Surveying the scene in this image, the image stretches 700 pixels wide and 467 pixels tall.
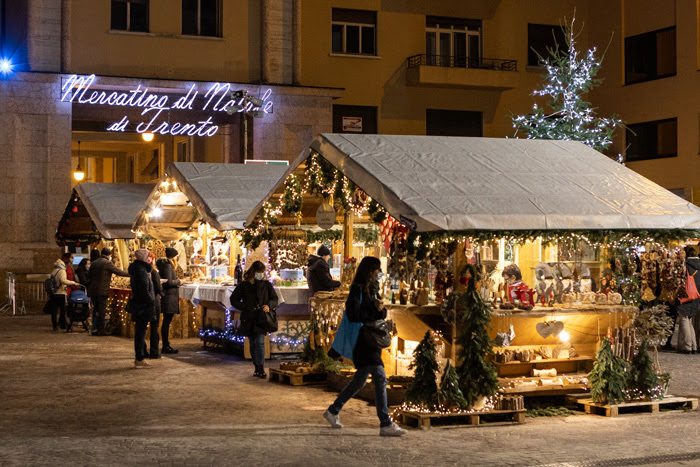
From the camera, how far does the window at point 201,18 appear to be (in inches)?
1208

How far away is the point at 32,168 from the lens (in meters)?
28.2

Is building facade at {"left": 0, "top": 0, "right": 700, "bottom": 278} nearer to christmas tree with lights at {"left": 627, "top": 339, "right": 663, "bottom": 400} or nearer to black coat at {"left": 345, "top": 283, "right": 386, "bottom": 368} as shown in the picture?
christmas tree with lights at {"left": 627, "top": 339, "right": 663, "bottom": 400}

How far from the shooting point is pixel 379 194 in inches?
433

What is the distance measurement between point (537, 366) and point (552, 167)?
240 cm

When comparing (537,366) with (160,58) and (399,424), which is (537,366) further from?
(160,58)

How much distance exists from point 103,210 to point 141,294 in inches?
304

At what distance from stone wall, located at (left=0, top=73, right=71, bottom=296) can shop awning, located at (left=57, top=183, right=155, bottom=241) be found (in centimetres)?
214

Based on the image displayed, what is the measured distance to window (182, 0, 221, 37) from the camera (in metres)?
30.7

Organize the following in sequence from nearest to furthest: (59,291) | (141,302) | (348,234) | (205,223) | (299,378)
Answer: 1. (299,378)
2. (348,234)
3. (141,302)
4. (205,223)
5. (59,291)

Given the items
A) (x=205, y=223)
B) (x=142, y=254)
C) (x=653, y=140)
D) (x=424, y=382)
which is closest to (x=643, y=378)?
(x=424, y=382)

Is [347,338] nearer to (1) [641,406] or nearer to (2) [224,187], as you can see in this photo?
(1) [641,406]

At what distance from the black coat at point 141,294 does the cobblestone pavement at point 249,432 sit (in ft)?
4.50

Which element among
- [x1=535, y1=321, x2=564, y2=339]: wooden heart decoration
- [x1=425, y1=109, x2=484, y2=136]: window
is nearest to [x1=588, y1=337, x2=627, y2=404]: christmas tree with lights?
[x1=535, y1=321, x2=564, y2=339]: wooden heart decoration

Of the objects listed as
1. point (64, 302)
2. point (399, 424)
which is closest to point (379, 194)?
point (399, 424)
